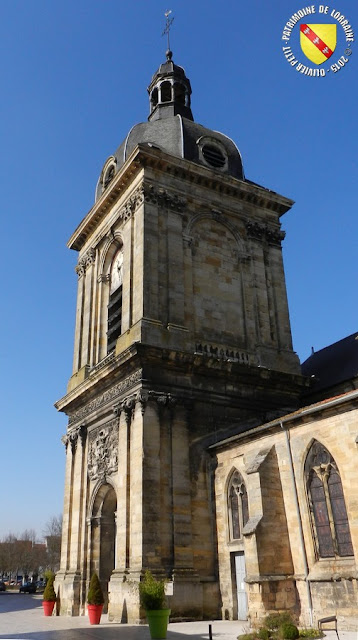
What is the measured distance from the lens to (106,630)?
1405cm

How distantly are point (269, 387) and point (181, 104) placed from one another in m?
15.4

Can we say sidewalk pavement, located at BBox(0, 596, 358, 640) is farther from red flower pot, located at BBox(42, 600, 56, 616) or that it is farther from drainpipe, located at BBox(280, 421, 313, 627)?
red flower pot, located at BBox(42, 600, 56, 616)

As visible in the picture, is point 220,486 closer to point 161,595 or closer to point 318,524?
point 318,524

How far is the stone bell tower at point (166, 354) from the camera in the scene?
1705 cm

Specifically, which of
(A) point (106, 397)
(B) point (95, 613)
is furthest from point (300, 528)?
(A) point (106, 397)

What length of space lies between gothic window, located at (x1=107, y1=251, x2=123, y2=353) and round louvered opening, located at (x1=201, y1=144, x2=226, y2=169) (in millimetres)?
5659

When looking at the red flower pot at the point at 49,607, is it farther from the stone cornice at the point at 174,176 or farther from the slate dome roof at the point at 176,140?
the slate dome roof at the point at 176,140

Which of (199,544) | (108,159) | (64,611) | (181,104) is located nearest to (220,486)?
(199,544)

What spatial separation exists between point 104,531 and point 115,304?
8801 mm

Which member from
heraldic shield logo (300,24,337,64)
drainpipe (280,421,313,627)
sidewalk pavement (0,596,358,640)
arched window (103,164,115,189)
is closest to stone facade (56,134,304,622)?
sidewalk pavement (0,596,358,640)

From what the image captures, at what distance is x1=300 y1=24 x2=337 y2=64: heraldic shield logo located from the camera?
17516 millimetres

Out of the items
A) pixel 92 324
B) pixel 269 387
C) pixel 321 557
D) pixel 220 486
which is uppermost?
pixel 92 324

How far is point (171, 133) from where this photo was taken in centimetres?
2486

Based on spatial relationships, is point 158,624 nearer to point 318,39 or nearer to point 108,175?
point 318,39
